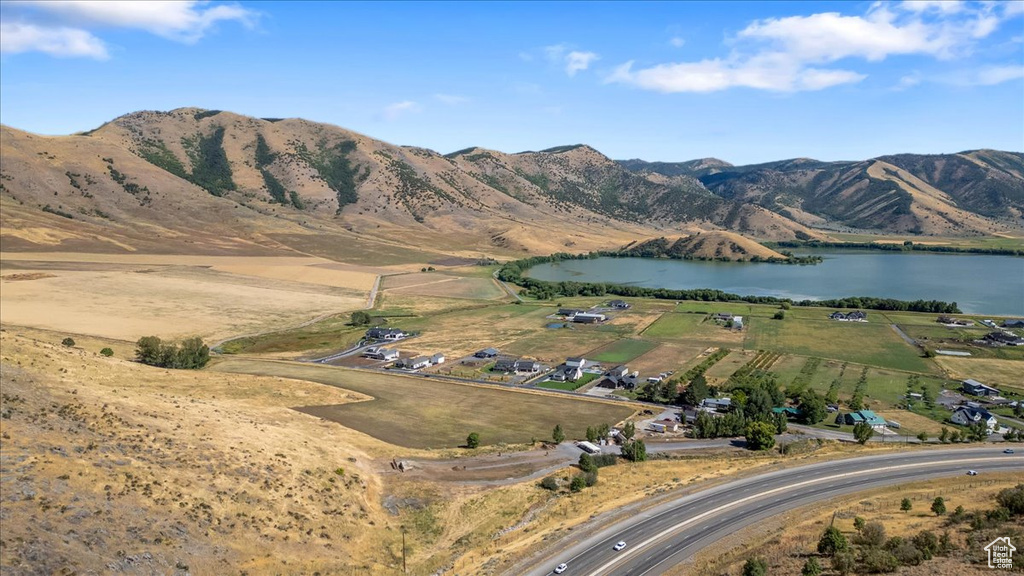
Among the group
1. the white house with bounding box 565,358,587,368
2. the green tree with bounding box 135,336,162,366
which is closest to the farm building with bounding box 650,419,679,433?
the white house with bounding box 565,358,587,368

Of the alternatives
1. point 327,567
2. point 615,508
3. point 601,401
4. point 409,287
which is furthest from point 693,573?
point 409,287

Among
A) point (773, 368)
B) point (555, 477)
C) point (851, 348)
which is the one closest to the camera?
point (555, 477)

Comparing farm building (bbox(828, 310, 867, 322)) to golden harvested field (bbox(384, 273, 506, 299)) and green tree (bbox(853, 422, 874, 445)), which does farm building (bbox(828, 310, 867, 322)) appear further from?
golden harvested field (bbox(384, 273, 506, 299))

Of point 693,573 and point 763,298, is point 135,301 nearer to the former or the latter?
point 693,573

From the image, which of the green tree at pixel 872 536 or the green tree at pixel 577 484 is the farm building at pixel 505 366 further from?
the green tree at pixel 872 536

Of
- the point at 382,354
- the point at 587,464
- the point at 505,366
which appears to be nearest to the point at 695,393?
the point at 587,464

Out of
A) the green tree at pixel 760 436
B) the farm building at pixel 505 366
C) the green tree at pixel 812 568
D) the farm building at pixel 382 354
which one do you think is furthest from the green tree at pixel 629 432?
the farm building at pixel 382 354
